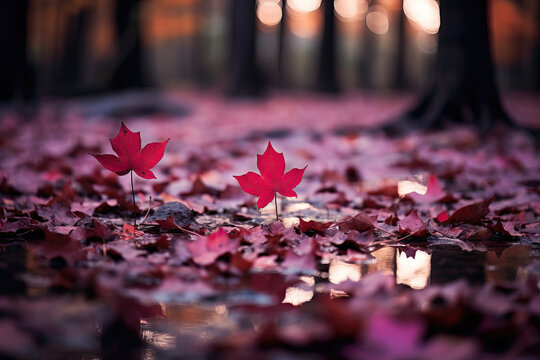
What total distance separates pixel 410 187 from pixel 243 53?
10.5 metres

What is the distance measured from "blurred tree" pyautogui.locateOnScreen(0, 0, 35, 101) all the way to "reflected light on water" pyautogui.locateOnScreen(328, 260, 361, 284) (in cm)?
823

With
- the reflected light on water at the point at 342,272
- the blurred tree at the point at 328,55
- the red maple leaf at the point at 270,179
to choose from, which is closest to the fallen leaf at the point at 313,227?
the red maple leaf at the point at 270,179

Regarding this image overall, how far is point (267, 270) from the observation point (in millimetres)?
1717

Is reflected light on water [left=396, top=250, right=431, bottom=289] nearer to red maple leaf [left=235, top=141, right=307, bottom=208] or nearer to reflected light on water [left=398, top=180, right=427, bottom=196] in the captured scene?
red maple leaf [left=235, top=141, right=307, bottom=208]

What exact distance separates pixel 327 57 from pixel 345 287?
16750 millimetres

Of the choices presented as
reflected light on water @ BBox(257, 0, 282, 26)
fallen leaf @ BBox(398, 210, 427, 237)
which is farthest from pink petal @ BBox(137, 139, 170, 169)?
reflected light on water @ BBox(257, 0, 282, 26)

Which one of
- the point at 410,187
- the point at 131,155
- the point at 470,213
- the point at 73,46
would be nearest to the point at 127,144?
the point at 131,155

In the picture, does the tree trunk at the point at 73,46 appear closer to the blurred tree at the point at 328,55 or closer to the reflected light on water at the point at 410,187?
the blurred tree at the point at 328,55

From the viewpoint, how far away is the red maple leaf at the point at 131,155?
197cm

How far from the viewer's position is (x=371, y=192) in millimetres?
3057

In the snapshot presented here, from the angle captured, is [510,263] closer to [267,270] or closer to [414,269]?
[414,269]

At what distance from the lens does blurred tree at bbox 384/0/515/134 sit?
5645 mm

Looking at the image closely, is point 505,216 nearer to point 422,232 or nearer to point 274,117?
point 422,232

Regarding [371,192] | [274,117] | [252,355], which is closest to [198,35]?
[274,117]
